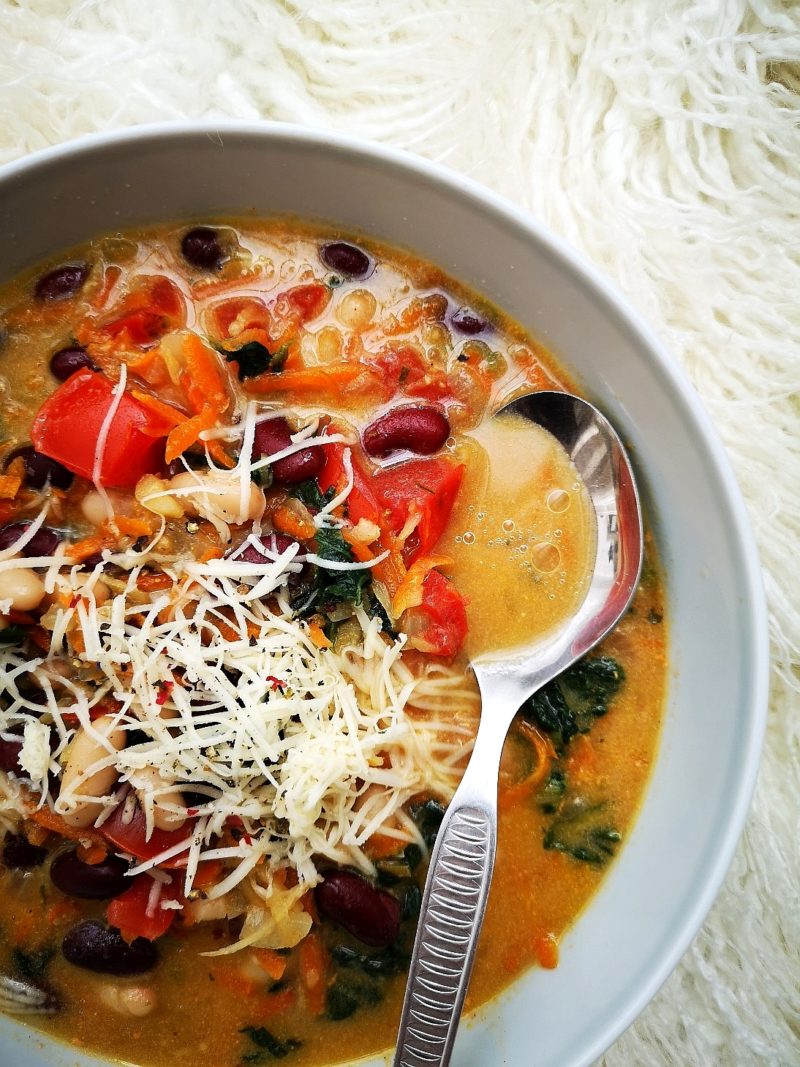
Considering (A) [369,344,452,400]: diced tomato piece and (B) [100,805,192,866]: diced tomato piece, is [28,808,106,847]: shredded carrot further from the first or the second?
(A) [369,344,452,400]: diced tomato piece

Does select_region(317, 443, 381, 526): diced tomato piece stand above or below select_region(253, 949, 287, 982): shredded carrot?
above

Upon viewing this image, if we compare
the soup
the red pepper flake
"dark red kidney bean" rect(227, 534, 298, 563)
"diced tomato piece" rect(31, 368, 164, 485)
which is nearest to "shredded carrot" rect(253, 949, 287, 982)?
the soup

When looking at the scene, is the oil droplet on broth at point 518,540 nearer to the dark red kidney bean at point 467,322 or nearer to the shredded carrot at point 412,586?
the shredded carrot at point 412,586

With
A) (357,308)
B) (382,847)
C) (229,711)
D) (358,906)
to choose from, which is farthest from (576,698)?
(357,308)

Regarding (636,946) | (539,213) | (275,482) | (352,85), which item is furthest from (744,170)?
(636,946)

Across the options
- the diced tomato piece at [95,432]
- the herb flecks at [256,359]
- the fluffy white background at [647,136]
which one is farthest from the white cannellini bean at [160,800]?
the fluffy white background at [647,136]

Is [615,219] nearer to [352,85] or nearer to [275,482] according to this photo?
[352,85]
